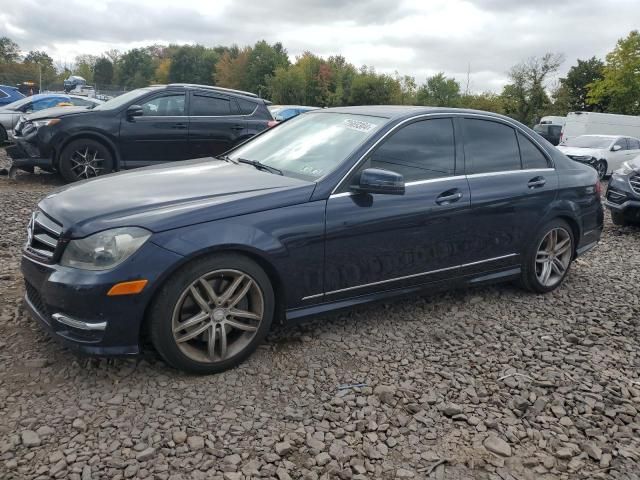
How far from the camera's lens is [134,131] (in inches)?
331

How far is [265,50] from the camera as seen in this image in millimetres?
68062

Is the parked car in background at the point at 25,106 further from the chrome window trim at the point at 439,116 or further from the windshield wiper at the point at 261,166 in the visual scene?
the chrome window trim at the point at 439,116

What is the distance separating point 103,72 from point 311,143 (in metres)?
117

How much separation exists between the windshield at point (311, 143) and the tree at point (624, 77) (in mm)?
44178

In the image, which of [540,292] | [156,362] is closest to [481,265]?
[540,292]

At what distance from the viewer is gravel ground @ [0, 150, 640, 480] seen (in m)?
2.57

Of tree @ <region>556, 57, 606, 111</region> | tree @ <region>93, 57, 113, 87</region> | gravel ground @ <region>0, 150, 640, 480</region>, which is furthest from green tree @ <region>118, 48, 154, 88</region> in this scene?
gravel ground @ <region>0, 150, 640, 480</region>

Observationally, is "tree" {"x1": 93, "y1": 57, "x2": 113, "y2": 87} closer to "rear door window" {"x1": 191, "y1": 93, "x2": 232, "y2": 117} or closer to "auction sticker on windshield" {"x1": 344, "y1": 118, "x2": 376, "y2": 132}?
"rear door window" {"x1": 191, "y1": 93, "x2": 232, "y2": 117}

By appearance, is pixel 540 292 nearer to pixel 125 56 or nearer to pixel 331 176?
pixel 331 176

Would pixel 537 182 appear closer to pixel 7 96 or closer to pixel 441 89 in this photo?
pixel 7 96

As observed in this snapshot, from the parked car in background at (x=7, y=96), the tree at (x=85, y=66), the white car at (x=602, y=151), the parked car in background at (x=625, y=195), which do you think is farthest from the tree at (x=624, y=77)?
the tree at (x=85, y=66)

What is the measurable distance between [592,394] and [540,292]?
1.67m

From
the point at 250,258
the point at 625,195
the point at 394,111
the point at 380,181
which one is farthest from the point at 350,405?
the point at 625,195

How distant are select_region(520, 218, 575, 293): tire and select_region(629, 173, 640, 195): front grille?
395 cm
